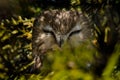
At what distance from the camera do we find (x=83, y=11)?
10.3ft

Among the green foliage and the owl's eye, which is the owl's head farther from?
the green foliage

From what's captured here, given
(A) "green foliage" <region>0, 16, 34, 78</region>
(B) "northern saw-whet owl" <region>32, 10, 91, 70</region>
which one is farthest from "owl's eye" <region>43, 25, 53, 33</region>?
(A) "green foliage" <region>0, 16, 34, 78</region>

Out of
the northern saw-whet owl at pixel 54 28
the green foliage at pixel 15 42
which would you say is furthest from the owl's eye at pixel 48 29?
the green foliage at pixel 15 42

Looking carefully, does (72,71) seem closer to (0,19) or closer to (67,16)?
(67,16)

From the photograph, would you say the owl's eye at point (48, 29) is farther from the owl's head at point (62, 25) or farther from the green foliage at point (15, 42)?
the green foliage at point (15, 42)

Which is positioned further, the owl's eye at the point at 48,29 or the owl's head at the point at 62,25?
the owl's eye at the point at 48,29

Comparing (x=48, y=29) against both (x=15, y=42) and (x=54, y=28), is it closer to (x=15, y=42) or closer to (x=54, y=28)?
(x=54, y=28)

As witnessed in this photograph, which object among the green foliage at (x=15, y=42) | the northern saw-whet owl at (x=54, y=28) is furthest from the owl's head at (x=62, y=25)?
the green foliage at (x=15, y=42)

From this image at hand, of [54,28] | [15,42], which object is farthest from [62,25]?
[15,42]

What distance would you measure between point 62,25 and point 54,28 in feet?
0.27

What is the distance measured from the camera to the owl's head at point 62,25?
297 centimetres

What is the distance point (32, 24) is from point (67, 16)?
0.35 meters

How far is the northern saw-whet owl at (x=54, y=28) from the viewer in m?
3.00

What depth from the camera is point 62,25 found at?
10.2ft
